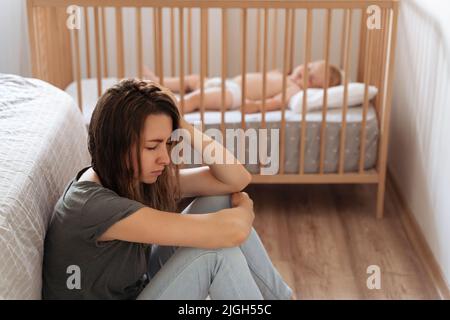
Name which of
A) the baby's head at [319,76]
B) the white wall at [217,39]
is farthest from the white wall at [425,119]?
the white wall at [217,39]

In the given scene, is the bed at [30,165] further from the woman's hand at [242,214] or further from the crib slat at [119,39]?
the crib slat at [119,39]

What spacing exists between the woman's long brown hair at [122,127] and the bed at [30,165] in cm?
17

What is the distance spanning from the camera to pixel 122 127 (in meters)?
1.60

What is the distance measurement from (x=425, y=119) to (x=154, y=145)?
4.91 ft

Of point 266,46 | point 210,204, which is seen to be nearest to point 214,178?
point 210,204

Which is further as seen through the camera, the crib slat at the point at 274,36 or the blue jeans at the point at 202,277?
the crib slat at the point at 274,36

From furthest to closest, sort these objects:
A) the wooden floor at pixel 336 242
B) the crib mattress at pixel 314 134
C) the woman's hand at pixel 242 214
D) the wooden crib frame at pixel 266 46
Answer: the crib mattress at pixel 314 134 → the wooden crib frame at pixel 266 46 → the wooden floor at pixel 336 242 → the woman's hand at pixel 242 214

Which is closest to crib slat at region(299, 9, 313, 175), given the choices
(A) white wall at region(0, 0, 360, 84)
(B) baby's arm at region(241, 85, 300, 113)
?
(B) baby's arm at region(241, 85, 300, 113)

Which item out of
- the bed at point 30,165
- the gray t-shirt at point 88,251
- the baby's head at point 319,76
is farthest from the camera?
the baby's head at point 319,76

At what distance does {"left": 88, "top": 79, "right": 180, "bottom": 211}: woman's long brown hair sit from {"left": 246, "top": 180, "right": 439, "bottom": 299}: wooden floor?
1.00 metres

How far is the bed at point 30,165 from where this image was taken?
1.47 metres

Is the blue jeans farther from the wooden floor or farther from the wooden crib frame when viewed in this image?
the wooden crib frame

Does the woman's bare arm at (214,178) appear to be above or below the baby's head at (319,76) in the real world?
below
